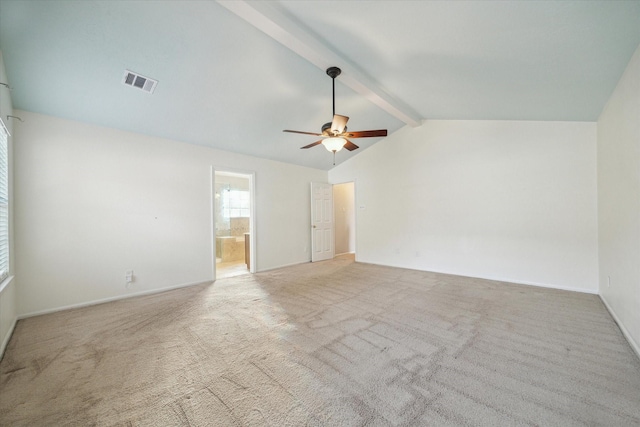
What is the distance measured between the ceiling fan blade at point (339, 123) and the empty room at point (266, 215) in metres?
0.03

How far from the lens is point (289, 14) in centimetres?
223

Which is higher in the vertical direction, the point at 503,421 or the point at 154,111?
the point at 154,111

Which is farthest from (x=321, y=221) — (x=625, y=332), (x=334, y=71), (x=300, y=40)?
(x=625, y=332)

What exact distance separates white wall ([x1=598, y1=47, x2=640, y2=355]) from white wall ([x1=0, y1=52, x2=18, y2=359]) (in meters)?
5.62

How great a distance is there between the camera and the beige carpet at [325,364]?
1510 mm

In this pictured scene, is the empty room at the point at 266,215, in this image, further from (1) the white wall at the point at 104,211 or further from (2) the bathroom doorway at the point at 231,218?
(2) the bathroom doorway at the point at 231,218

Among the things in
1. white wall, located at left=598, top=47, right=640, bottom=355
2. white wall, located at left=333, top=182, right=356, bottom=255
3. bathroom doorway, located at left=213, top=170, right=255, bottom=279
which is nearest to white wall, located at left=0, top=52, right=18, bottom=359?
bathroom doorway, located at left=213, top=170, right=255, bottom=279

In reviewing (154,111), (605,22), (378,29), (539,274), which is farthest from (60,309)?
(539,274)

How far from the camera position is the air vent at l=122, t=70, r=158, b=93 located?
271cm

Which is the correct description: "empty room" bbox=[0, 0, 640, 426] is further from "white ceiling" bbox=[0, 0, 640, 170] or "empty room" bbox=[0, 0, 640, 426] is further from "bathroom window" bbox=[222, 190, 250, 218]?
"bathroom window" bbox=[222, 190, 250, 218]

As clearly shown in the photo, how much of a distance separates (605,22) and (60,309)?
6.18m

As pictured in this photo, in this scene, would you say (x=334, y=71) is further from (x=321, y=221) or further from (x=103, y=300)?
(x=103, y=300)

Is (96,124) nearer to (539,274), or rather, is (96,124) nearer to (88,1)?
(88,1)

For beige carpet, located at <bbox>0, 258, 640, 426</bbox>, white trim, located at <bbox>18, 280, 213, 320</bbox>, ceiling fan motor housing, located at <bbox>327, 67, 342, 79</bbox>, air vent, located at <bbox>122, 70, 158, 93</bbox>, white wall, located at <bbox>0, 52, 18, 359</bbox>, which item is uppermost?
ceiling fan motor housing, located at <bbox>327, 67, 342, 79</bbox>
